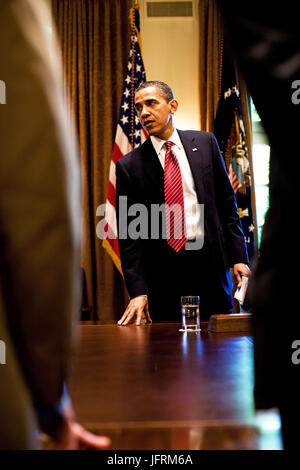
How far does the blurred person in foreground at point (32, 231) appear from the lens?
390mm

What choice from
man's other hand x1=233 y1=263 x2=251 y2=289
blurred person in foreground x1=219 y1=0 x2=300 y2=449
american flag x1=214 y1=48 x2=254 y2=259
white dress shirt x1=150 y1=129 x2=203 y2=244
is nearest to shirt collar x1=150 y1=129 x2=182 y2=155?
white dress shirt x1=150 y1=129 x2=203 y2=244

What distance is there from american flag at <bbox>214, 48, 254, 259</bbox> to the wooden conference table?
3.51 metres

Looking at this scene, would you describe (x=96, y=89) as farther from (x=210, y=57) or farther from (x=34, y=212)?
(x=34, y=212)

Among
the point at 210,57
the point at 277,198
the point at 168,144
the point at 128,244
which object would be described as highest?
the point at 210,57

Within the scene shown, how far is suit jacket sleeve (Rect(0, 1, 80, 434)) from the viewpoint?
0.39m

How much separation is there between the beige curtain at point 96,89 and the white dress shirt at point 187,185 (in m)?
2.21

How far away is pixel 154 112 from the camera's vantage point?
2971mm

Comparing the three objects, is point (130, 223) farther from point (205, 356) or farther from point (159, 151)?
point (205, 356)

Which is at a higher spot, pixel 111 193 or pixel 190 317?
pixel 111 193

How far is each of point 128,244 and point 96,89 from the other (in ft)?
9.90

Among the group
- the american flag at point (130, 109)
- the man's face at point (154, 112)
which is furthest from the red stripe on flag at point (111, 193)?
the man's face at point (154, 112)

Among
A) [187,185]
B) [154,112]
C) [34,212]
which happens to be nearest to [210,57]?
[154,112]

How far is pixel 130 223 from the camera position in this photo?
2.82 m

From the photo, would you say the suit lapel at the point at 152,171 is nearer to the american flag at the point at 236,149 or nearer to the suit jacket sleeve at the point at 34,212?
the american flag at the point at 236,149
